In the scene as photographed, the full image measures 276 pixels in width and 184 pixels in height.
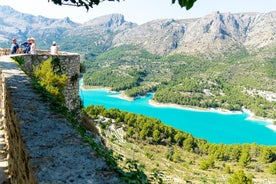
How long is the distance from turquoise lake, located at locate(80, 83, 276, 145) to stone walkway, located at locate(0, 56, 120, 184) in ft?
280

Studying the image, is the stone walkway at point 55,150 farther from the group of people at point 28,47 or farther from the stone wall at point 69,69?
the group of people at point 28,47

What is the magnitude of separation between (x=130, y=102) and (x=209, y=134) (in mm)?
50235

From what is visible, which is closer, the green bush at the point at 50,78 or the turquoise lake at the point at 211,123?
the green bush at the point at 50,78

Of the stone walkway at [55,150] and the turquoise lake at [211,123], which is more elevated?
the stone walkway at [55,150]

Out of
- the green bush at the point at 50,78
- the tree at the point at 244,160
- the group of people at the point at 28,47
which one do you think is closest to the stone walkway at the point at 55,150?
the green bush at the point at 50,78

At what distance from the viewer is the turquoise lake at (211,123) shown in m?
103

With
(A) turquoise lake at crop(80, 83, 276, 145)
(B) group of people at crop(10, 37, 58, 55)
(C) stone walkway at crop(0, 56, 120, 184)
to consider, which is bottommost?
(A) turquoise lake at crop(80, 83, 276, 145)

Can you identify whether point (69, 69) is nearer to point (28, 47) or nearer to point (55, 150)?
point (28, 47)

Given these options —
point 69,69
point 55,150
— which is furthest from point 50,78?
point 55,150

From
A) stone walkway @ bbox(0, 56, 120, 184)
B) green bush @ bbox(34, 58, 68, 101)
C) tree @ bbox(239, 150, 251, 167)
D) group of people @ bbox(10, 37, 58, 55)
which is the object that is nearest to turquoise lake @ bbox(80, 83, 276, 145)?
tree @ bbox(239, 150, 251, 167)

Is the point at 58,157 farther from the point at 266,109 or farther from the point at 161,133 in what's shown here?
the point at 266,109

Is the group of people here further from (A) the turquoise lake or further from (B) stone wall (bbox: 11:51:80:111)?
(A) the turquoise lake

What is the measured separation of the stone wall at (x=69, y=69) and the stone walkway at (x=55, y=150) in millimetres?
7964

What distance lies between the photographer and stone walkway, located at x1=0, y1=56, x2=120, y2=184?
3.82 metres
